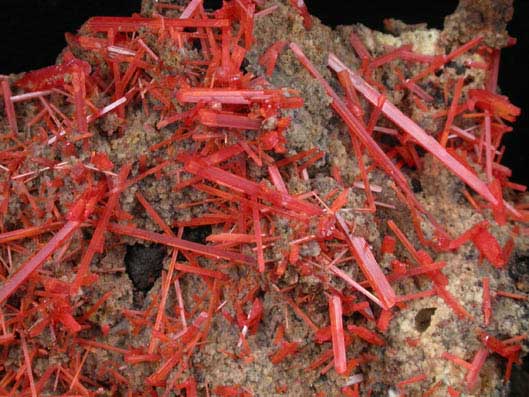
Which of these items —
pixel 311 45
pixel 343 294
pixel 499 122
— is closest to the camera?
pixel 343 294

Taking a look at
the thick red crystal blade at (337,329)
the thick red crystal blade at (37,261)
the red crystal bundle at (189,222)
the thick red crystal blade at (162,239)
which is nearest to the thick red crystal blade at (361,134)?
the red crystal bundle at (189,222)

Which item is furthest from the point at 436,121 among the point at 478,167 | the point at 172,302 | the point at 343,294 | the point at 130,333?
the point at 130,333

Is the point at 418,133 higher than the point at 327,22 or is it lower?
lower

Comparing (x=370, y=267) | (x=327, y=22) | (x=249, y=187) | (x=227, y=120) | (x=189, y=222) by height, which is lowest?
(x=370, y=267)

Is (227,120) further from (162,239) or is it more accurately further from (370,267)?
(370,267)

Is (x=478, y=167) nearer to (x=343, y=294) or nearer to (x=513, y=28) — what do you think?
(x=513, y=28)

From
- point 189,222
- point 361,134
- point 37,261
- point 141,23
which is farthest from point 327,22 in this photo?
point 37,261

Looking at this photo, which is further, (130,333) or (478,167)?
(478,167)
